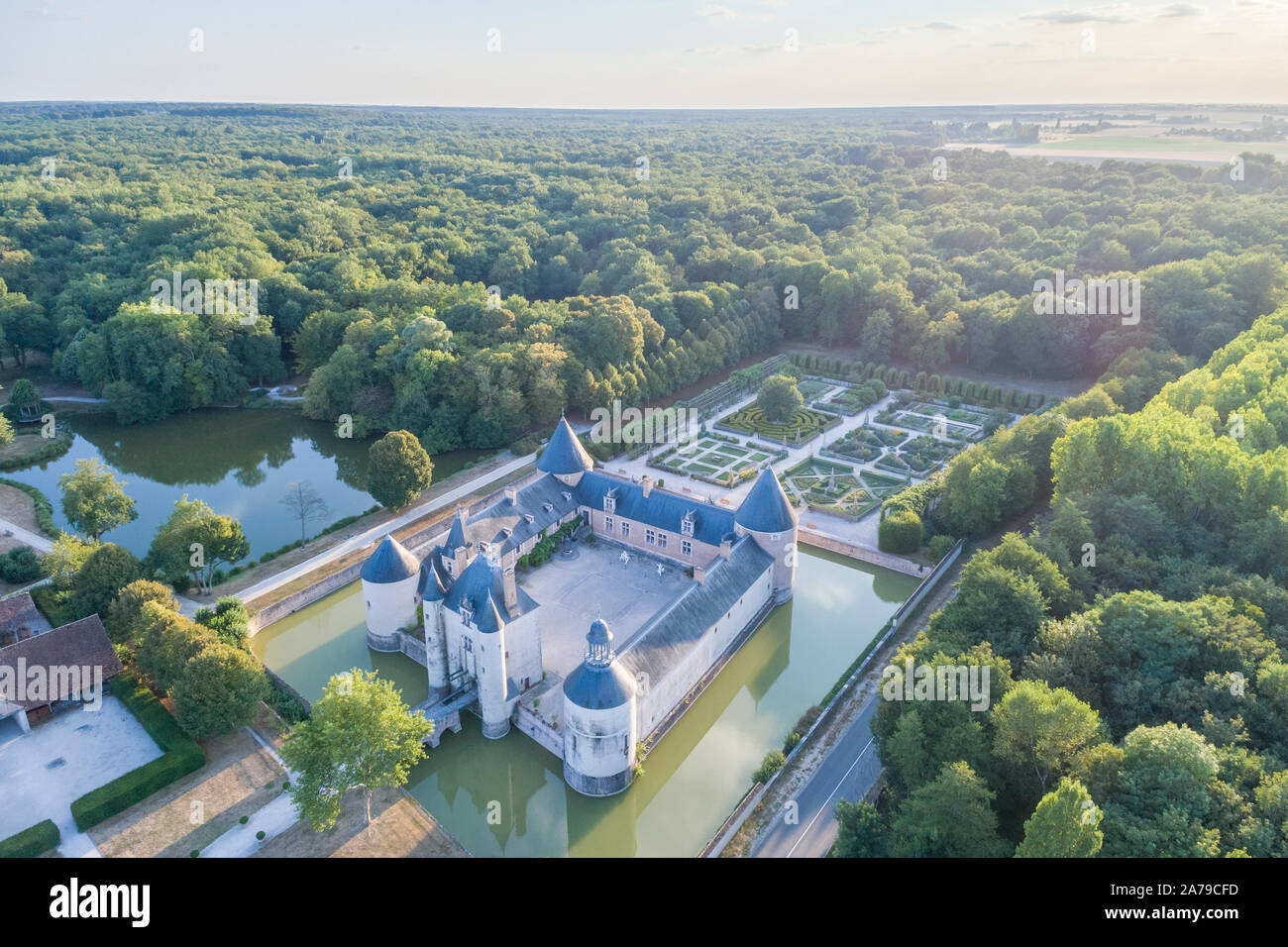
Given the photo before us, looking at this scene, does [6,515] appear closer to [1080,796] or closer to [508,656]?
[508,656]

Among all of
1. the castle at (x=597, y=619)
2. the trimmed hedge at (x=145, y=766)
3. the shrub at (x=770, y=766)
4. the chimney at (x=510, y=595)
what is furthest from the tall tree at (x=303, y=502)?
the shrub at (x=770, y=766)

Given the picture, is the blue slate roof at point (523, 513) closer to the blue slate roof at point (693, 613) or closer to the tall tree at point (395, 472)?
the tall tree at point (395, 472)

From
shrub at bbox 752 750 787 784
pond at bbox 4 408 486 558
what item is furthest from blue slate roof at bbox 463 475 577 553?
shrub at bbox 752 750 787 784

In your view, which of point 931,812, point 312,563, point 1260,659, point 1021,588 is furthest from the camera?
point 312,563

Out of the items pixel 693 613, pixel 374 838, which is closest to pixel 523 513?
pixel 693 613
